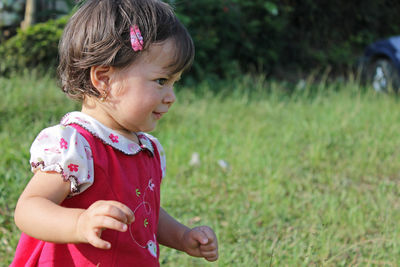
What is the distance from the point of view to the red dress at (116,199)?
1.37 metres

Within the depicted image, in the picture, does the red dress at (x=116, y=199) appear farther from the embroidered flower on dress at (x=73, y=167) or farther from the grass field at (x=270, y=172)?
the grass field at (x=270, y=172)

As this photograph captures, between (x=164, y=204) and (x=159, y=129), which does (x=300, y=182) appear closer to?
(x=164, y=204)

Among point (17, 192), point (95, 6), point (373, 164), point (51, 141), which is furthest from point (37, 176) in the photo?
point (373, 164)

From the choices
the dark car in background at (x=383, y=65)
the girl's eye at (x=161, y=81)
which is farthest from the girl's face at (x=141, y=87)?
the dark car in background at (x=383, y=65)

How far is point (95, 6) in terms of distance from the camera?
4.82 ft

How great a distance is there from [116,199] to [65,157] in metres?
0.19

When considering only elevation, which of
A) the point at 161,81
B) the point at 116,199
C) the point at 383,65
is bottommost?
the point at 383,65

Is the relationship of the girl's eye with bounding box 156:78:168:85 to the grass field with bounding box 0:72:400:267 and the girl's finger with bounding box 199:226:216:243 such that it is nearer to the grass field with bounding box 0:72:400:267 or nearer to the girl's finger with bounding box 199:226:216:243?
the girl's finger with bounding box 199:226:216:243

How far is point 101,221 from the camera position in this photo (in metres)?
1.12

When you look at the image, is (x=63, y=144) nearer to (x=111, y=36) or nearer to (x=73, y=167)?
(x=73, y=167)

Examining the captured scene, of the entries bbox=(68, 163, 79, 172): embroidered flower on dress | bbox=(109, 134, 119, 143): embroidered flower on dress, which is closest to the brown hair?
bbox=(109, 134, 119, 143): embroidered flower on dress

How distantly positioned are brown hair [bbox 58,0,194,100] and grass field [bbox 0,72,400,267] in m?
1.06

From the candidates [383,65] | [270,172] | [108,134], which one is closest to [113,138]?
[108,134]

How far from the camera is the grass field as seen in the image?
8.45 ft
